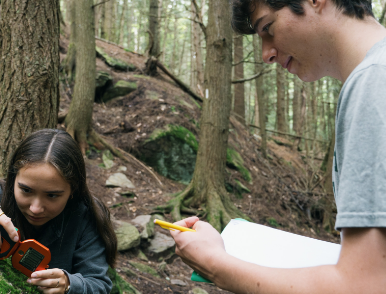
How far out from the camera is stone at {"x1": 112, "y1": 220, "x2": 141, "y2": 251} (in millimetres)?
4270

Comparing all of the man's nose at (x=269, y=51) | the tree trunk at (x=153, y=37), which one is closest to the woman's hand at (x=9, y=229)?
the man's nose at (x=269, y=51)

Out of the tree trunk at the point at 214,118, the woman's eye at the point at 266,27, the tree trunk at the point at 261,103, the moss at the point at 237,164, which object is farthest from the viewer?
the tree trunk at the point at 261,103

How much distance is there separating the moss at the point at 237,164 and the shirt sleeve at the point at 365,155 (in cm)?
724

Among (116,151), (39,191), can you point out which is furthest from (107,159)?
(39,191)

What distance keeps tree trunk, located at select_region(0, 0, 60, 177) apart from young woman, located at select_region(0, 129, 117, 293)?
881 millimetres

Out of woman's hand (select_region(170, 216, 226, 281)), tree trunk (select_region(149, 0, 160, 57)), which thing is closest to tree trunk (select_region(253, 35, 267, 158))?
tree trunk (select_region(149, 0, 160, 57))

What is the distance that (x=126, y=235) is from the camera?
174 inches

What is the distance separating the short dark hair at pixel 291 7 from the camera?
0.96 m

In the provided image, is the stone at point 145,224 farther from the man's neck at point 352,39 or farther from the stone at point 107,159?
the man's neck at point 352,39

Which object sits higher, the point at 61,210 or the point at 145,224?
the point at 61,210

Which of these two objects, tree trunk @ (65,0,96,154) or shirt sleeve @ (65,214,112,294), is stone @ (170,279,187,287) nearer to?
shirt sleeve @ (65,214,112,294)

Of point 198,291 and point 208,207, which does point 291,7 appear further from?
point 208,207

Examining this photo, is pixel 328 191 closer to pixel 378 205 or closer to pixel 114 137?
pixel 114 137

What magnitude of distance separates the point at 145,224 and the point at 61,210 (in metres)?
3.19
